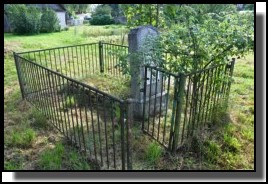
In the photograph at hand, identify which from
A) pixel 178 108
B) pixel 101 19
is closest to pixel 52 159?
pixel 178 108

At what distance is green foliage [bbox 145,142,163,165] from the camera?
9.97ft

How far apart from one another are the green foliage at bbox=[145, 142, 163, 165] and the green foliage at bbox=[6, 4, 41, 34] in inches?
678

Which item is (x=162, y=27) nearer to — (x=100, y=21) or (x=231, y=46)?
(x=231, y=46)

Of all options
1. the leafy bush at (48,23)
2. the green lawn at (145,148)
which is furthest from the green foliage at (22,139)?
the leafy bush at (48,23)

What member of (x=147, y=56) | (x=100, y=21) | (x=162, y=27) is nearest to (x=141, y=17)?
(x=162, y=27)

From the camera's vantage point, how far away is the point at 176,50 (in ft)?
10.3

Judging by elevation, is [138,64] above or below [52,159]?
above

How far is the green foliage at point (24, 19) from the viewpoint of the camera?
1789 cm

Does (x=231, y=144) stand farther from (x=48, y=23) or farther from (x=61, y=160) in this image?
(x=48, y=23)

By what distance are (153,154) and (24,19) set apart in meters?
17.9

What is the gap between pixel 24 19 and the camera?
59.1 ft

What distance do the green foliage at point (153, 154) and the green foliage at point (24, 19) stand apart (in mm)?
17227

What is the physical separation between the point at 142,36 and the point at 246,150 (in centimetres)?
205

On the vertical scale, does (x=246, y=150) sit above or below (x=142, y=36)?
below
